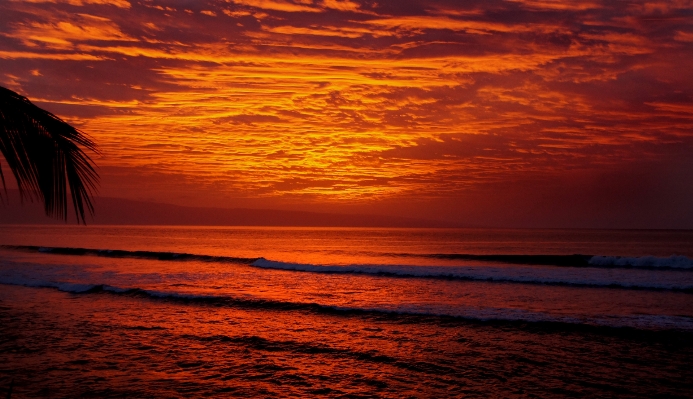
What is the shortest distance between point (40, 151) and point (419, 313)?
13897mm

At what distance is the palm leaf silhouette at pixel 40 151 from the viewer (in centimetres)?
372

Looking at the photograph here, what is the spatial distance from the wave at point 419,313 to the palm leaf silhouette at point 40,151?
41.5 feet

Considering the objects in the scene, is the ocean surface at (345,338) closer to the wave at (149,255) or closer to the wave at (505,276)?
the wave at (505,276)

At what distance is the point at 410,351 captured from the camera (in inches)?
468

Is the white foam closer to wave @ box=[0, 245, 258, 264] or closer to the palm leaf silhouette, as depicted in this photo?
wave @ box=[0, 245, 258, 264]

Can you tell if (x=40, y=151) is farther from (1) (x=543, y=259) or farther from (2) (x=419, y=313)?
(1) (x=543, y=259)

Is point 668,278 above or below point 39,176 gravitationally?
below

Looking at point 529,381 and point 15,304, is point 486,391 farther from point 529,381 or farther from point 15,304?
point 15,304

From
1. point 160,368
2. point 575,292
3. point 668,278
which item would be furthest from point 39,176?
point 668,278

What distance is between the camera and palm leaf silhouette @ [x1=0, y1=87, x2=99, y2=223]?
12.2 ft

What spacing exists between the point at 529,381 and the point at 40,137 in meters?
8.84

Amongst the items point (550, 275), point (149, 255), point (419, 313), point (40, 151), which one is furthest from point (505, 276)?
point (149, 255)

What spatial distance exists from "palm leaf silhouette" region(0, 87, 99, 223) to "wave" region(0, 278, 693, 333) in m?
12.6

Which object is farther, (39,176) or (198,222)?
(198,222)
